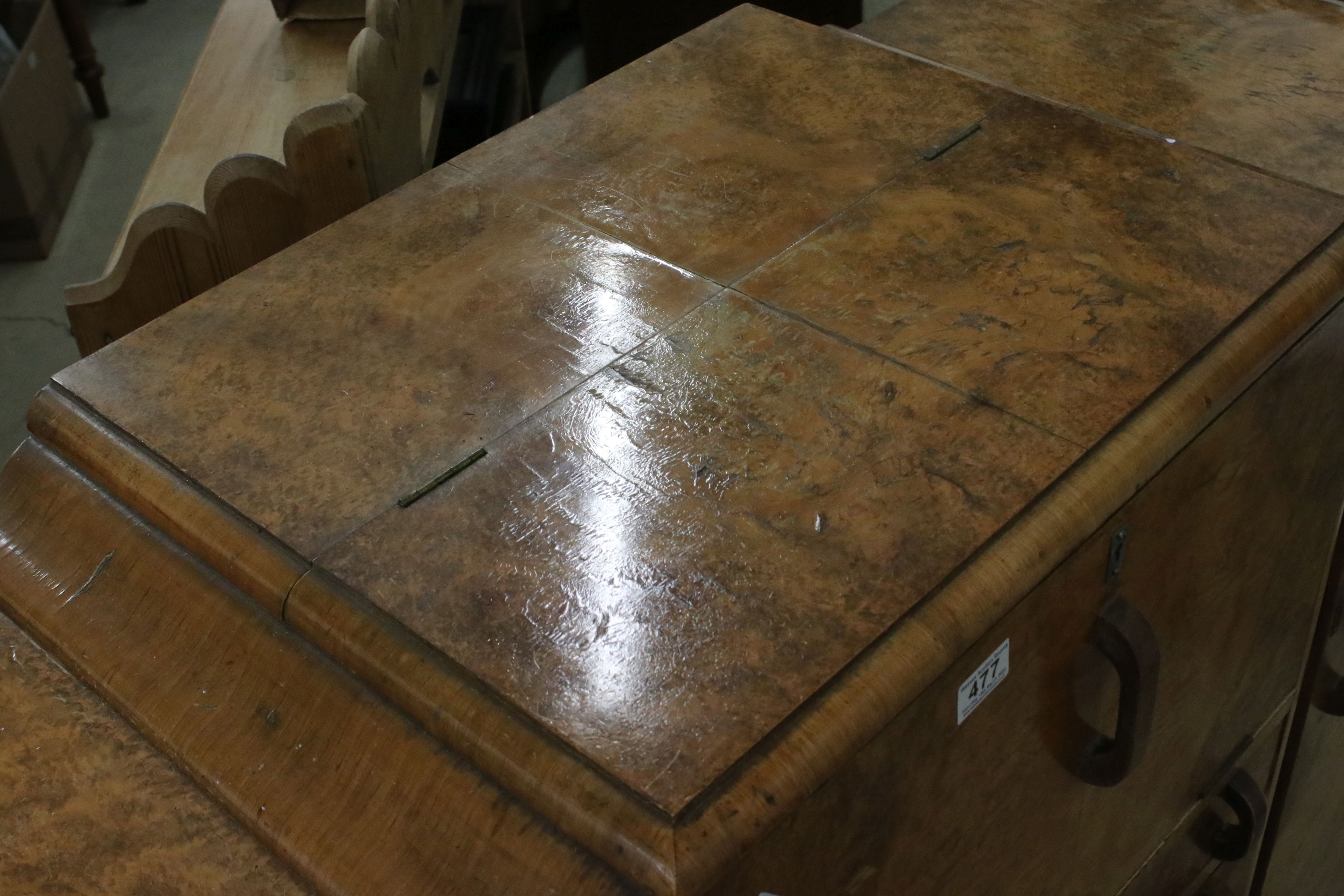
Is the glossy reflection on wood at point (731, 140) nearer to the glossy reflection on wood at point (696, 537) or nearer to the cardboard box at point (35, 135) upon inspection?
the glossy reflection on wood at point (696, 537)

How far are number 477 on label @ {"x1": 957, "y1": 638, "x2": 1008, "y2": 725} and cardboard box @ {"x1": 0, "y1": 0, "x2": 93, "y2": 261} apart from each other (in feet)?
9.96

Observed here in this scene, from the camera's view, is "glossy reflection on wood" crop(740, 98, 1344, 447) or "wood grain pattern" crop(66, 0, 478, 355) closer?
"glossy reflection on wood" crop(740, 98, 1344, 447)

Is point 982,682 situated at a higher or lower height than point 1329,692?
higher

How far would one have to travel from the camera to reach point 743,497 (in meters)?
0.86

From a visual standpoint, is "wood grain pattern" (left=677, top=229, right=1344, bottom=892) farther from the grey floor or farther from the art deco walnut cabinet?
the grey floor

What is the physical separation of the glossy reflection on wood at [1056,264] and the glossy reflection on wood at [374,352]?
15cm

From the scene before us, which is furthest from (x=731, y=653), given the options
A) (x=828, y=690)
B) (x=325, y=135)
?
(x=325, y=135)

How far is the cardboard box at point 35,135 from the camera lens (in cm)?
325

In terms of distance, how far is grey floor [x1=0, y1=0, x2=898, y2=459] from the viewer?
10.2 ft

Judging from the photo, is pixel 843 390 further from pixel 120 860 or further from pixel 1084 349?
pixel 120 860

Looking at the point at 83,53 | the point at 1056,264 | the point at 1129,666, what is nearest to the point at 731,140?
the point at 1056,264

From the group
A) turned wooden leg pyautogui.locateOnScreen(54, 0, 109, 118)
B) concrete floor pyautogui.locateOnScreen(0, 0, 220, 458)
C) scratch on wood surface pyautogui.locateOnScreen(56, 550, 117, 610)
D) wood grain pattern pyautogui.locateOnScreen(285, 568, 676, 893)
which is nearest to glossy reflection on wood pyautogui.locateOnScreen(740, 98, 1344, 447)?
wood grain pattern pyautogui.locateOnScreen(285, 568, 676, 893)

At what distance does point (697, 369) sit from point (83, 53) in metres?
3.40

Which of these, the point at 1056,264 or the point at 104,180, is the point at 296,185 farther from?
the point at 104,180
